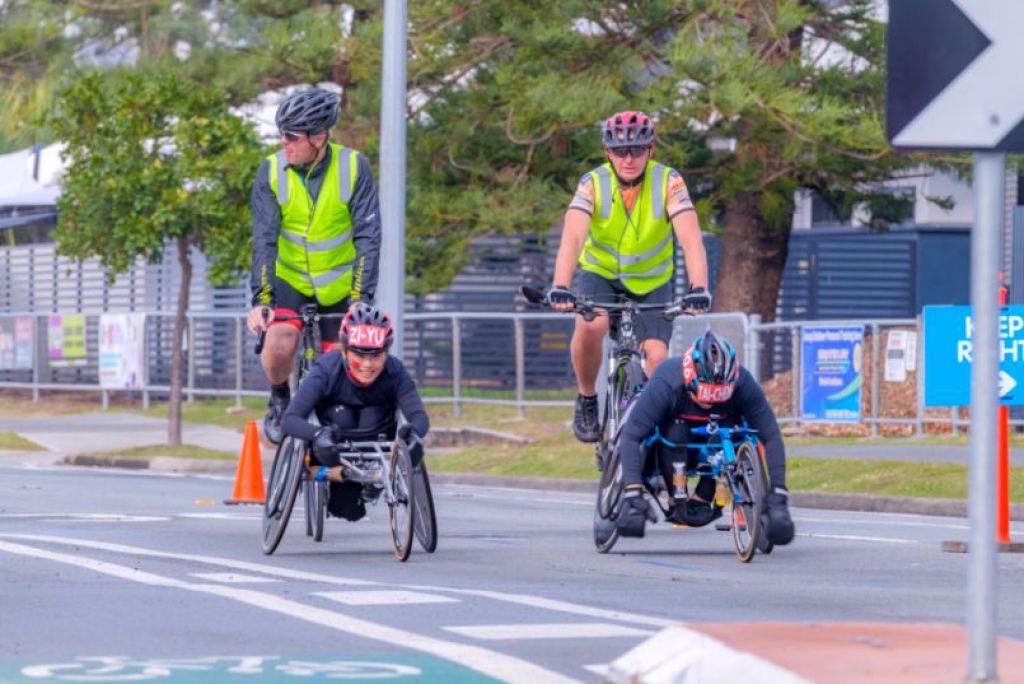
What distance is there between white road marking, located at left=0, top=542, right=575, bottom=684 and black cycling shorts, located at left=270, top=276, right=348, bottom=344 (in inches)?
75.7

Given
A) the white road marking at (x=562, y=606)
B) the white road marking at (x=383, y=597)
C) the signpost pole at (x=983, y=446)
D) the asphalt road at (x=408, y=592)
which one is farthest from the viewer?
the white road marking at (x=383, y=597)

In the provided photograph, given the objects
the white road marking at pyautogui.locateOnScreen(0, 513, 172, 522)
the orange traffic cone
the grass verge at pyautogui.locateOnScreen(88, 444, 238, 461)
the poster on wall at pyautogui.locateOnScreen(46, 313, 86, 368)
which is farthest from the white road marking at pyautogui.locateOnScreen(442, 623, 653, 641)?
the poster on wall at pyautogui.locateOnScreen(46, 313, 86, 368)

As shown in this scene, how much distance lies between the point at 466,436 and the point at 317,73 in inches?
193

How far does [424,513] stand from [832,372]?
15.1m

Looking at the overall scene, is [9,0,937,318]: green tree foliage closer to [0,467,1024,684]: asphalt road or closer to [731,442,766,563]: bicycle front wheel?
[0,467,1024,684]: asphalt road

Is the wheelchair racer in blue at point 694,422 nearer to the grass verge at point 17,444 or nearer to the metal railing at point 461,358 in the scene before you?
the metal railing at point 461,358

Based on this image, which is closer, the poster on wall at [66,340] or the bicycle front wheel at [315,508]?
the bicycle front wheel at [315,508]

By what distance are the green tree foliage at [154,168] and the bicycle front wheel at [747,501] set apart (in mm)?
13689

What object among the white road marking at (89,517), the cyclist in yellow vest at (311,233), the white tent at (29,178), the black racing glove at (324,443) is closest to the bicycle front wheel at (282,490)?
the black racing glove at (324,443)

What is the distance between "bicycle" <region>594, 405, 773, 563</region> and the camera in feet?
35.5

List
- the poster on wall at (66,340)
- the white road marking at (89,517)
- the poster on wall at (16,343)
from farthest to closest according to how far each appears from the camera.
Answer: the poster on wall at (16,343)
the poster on wall at (66,340)
the white road marking at (89,517)

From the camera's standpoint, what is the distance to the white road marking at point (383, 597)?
8.95 metres

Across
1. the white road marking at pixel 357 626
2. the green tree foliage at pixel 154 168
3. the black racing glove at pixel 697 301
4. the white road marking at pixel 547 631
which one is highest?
the green tree foliage at pixel 154 168

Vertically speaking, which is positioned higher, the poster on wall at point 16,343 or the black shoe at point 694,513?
the poster on wall at point 16,343
